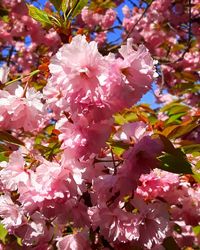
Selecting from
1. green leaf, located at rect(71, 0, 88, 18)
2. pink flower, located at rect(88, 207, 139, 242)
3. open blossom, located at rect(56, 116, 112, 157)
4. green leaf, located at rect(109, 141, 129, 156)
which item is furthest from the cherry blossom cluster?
open blossom, located at rect(56, 116, 112, 157)

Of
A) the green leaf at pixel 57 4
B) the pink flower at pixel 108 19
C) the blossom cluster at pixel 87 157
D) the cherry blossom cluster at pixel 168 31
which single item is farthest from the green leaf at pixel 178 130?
the pink flower at pixel 108 19

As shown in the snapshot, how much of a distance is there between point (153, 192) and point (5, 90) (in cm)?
66

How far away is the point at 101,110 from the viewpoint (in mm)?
1256

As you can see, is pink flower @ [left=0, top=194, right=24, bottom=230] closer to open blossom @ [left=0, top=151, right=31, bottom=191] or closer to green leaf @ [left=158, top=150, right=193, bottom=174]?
open blossom @ [left=0, top=151, right=31, bottom=191]

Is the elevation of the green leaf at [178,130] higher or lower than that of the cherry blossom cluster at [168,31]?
higher

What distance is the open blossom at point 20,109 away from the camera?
1.55m

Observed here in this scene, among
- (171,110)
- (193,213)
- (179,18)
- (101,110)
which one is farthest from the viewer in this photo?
(179,18)

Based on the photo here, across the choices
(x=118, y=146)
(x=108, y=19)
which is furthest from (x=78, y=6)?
(x=108, y=19)

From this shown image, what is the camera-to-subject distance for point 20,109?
1.57 metres

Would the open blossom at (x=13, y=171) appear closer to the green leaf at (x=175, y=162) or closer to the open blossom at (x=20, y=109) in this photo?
the open blossom at (x=20, y=109)

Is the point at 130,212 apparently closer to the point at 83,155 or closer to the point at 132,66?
the point at 83,155

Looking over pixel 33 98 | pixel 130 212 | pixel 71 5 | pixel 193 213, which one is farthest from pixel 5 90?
pixel 193 213

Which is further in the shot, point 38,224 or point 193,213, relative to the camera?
point 193,213

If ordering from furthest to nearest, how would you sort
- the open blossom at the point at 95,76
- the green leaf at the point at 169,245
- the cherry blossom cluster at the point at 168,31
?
the cherry blossom cluster at the point at 168,31, the green leaf at the point at 169,245, the open blossom at the point at 95,76
